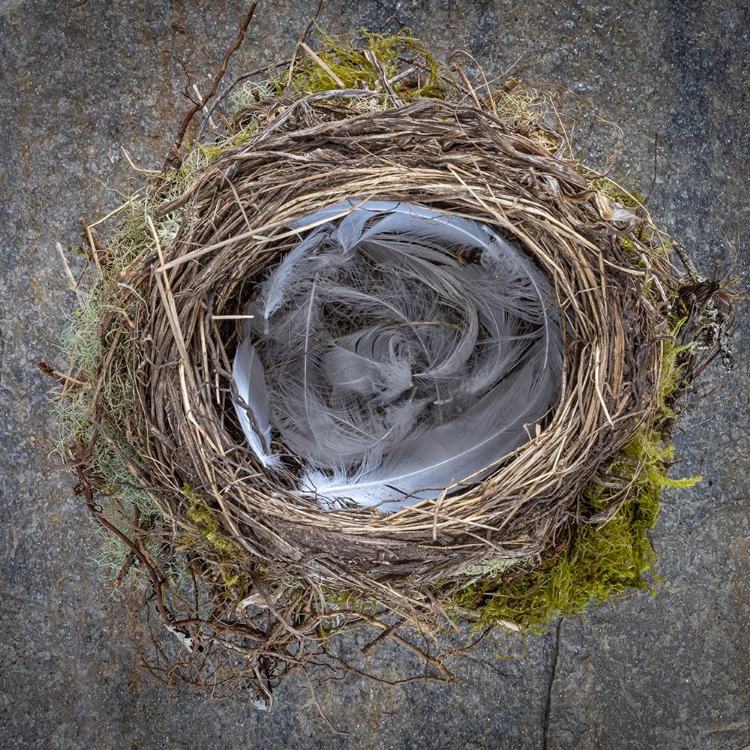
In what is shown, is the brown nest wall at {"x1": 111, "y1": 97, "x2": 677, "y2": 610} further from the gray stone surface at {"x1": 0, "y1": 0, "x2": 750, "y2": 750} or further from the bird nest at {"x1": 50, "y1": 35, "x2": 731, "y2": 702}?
the gray stone surface at {"x1": 0, "y1": 0, "x2": 750, "y2": 750}

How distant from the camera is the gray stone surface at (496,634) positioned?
158cm

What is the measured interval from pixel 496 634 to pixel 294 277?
3.01 feet

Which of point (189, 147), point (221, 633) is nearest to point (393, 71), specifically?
point (189, 147)

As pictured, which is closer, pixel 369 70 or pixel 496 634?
pixel 369 70

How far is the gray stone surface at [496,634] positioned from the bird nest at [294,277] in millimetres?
228

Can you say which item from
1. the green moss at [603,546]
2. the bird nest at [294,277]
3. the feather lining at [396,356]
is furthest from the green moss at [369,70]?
the green moss at [603,546]

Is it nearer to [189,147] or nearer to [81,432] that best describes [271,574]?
[81,432]

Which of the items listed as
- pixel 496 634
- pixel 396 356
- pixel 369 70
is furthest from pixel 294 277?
pixel 496 634

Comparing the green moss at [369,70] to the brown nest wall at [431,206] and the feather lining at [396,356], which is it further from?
the feather lining at [396,356]

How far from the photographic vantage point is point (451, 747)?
5.57 ft

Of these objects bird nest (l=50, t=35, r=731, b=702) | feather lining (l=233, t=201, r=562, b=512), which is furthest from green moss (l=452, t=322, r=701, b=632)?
feather lining (l=233, t=201, r=562, b=512)

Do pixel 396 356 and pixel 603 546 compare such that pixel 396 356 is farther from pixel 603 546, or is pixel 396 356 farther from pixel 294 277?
pixel 603 546

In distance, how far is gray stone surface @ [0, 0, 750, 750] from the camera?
62.4 inches

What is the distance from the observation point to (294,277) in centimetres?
150
